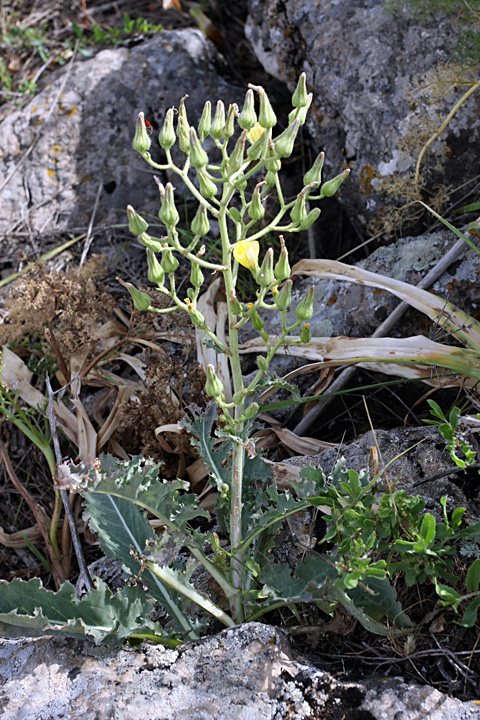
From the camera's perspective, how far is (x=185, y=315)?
9.59 ft

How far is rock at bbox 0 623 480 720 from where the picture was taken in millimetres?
1431

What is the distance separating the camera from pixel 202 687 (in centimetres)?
150

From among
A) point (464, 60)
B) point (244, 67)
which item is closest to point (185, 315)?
point (464, 60)

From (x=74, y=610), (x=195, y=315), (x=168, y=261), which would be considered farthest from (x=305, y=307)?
(x=74, y=610)

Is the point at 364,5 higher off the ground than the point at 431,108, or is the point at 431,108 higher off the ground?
the point at 364,5

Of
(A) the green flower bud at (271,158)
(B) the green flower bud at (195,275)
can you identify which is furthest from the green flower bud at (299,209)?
(B) the green flower bud at (195,275)

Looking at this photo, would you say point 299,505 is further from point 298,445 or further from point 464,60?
point 464,60

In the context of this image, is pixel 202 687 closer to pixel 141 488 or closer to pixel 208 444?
pixel 141 488

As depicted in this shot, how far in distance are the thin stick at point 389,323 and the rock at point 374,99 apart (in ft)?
1.62

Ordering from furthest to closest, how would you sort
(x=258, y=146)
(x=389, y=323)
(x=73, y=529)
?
1. (x=389, y=323)
2. (x=73, y=529)
3. (x=258, y=146)

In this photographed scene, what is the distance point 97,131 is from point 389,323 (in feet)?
8.54

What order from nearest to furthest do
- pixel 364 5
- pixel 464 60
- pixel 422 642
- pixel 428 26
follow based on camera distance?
pixel 422 642 < pixel 464 60 < pixel 428 26 < pixel 364 5

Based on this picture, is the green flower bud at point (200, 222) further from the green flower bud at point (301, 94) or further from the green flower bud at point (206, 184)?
the green flower bud at point (301, 94)

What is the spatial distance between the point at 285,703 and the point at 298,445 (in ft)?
3.60
